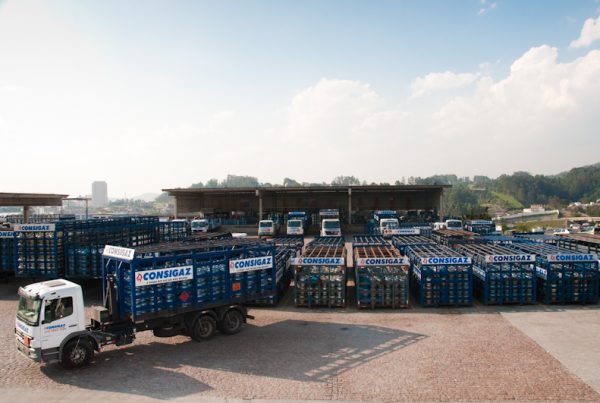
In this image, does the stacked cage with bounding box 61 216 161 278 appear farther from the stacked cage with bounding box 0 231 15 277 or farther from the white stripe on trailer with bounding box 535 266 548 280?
the white stripe on trailer with bounding box 535 266 548 280

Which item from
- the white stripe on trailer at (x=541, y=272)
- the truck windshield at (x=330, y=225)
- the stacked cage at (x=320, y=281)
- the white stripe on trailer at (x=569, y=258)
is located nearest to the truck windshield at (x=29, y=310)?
the stacked cage at (x=320, y=281)

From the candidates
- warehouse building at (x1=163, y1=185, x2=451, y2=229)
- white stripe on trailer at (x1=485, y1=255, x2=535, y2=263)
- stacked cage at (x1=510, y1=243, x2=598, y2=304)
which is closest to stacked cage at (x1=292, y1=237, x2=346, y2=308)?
white stripe on trailer at (x1=485, y1=255, x2=535, y2=263)

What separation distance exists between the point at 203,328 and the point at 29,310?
15.8ft

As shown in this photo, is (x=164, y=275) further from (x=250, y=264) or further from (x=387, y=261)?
(x=387, y=261)

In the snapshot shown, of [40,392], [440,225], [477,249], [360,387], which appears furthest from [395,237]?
[40,392]

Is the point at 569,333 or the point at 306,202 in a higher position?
the point at 306,202

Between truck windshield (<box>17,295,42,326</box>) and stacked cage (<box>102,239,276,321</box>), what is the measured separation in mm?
1995

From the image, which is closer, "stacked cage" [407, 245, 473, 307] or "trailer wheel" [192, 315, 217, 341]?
"trailer wheel" [192, 315, 217, 341]

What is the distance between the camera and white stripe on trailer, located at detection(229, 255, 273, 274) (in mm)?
14188

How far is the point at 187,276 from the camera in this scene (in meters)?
13.1

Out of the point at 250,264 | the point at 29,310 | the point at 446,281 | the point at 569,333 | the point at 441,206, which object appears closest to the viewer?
the point at 29,310

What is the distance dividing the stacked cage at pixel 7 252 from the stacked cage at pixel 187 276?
11.0 m

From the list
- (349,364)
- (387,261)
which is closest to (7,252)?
(387,261)

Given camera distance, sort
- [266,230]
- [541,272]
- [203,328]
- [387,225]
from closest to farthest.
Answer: [203,328] → [541,272] → [387,225] → [266,230]
